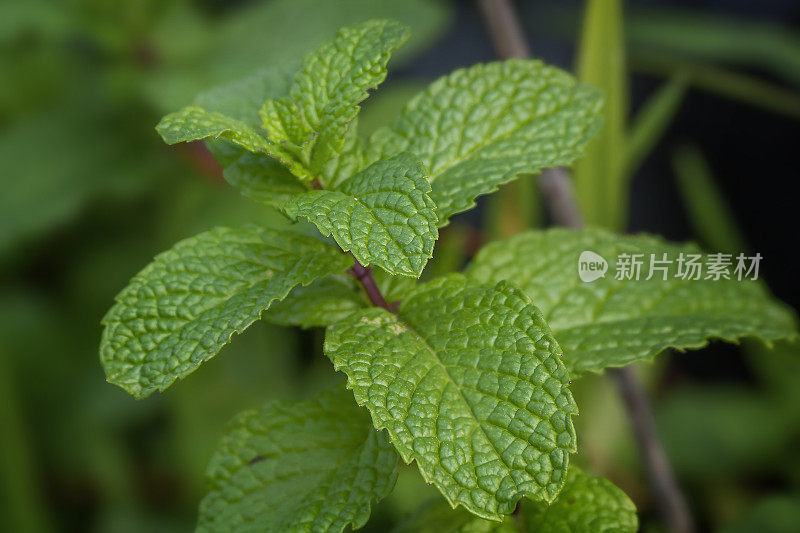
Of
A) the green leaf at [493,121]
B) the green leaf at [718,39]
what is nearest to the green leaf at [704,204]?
the green leaf at [718,39]

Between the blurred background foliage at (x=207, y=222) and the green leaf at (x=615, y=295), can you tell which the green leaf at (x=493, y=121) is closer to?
the green leaf at (x=615, y=295)

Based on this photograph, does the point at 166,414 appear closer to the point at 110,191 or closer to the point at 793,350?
the point at 110,191

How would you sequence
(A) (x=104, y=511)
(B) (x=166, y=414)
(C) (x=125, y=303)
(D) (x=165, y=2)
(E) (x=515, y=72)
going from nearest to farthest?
(C) (x=125, y=303) < (E) (x=515, y=72) < (D) (x=165, y=2) < (A) (x=104, y=511) < (B) (x=166, y=414)

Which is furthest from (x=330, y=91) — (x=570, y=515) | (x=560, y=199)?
(x=560, y=199)

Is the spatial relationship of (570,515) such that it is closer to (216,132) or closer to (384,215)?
(384,215)

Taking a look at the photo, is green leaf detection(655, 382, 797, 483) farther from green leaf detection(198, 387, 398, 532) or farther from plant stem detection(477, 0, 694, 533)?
green leaf detection(198, 387, 398, 532)

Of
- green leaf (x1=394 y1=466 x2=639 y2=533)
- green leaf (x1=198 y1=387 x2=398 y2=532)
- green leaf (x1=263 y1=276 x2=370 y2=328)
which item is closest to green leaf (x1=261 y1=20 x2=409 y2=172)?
green leaf (x1=263 y1=276 x2=370 y2=328)

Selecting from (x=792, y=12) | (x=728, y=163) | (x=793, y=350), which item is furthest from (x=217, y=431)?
(x=792, y=12)
